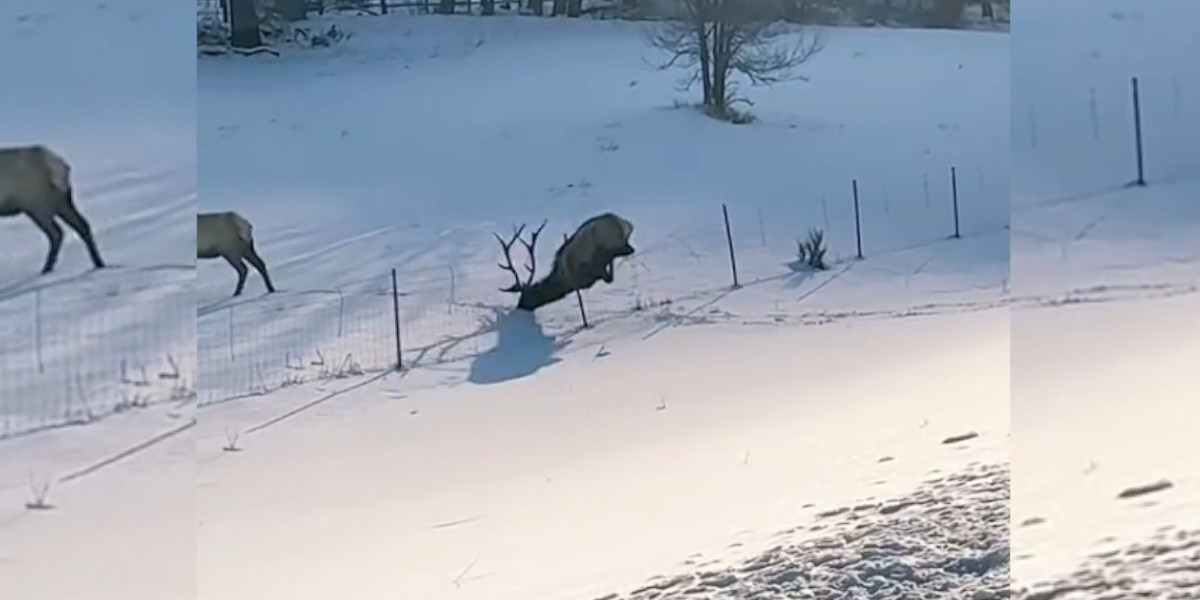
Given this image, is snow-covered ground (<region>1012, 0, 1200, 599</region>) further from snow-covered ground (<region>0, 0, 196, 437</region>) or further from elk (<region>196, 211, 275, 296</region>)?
snow-covered ground (<region>0, 0, 196, 437</region>)

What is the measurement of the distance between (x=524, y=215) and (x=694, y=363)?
1.31 ft

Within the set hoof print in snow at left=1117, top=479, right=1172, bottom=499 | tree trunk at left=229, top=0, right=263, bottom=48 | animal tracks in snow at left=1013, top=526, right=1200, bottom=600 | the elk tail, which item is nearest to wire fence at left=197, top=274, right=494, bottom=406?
the elk tail

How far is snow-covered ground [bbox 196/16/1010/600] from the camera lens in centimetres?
234

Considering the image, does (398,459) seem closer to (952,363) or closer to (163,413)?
(163,413)

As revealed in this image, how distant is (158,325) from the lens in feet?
7.25

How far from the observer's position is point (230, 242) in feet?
7.50

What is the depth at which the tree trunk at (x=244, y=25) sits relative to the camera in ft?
7.68

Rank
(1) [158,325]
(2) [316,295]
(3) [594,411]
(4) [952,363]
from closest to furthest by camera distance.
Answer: (1) [158,325] < (2) [316,295] < (3) [594,411] < (4) [952,363]

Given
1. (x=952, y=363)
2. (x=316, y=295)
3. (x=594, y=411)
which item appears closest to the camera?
(x=316, y=295)

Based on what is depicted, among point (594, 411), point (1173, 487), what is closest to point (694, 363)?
point (594, 411)

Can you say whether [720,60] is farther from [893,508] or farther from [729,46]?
[893,508]

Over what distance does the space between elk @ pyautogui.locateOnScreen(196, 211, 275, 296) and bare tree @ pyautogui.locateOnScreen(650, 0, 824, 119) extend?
2.63 feet

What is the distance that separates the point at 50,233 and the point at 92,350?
18cm

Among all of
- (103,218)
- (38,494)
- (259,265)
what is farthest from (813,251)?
(38,494)
